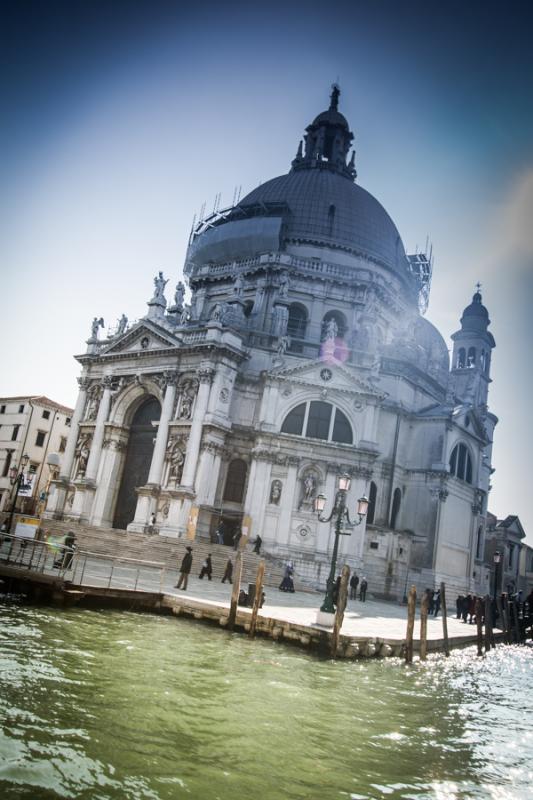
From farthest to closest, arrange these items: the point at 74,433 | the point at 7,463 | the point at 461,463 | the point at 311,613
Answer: the point at 7,463, the point at 461,463, the point at 74,433, the point at 311,613

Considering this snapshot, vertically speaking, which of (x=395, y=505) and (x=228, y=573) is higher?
(x=395, y=505)

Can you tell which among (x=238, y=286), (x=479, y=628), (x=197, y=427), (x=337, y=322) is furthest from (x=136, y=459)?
(x=479, y=628)

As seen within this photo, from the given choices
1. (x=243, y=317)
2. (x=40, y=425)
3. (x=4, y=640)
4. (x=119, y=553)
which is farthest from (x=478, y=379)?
(x=4, y=640)

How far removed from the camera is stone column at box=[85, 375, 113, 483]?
116ft

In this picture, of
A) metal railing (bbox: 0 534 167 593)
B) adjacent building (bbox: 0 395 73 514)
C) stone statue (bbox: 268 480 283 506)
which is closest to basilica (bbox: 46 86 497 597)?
stone statue (bbox: 268 480 283 506)

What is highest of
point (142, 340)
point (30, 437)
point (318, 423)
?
point (142, 340)

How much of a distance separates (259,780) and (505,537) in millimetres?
59001

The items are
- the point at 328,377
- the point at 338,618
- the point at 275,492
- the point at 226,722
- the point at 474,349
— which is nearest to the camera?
the point at 226,722

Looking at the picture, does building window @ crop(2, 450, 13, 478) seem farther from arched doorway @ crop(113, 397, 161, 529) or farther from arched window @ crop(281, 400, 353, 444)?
arched window @ crop(281, 400, 353, 444)

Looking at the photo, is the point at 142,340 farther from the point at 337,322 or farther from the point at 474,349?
the point at 474,349

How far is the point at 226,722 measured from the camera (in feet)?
29.8

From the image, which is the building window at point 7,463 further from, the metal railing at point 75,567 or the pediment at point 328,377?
the metal railing at point 75,567

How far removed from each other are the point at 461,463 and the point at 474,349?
474 inches

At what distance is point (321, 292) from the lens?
39.3 m
